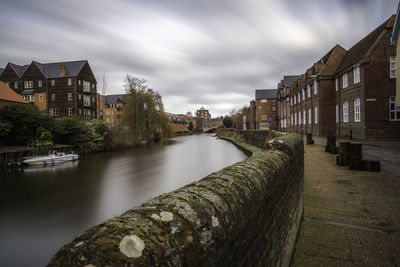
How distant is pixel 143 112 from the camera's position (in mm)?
39625

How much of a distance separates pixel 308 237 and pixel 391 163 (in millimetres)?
7899

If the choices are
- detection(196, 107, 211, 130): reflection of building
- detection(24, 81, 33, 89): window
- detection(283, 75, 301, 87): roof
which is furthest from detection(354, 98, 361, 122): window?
detection(196, 107, 211, 130): reflection of building

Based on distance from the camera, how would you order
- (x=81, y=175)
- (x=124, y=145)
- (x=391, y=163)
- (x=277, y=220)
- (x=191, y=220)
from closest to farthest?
(x=191, y=220)
(x=277, y=220)
(x=391, y=163)
(x=81, y=175)
(x=124, y=145)

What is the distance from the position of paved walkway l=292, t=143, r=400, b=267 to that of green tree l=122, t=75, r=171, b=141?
34764 millimetres

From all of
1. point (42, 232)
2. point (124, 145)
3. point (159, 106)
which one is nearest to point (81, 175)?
point (42, 232)

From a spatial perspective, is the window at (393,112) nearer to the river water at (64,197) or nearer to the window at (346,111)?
the window at (346,111)

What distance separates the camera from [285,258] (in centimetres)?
297

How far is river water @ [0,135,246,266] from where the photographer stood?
8727mm

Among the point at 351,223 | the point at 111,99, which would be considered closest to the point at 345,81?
the point at 351,223

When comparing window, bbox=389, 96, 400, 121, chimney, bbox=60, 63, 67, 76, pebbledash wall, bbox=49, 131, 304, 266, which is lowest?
pebbledash wall, bbox=49, 131, 304, 266

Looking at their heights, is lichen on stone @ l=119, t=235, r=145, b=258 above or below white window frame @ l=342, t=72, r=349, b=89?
below

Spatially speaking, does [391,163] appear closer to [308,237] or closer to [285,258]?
[308,237]

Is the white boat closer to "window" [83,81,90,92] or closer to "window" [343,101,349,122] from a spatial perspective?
"window" [83,81,90,92]

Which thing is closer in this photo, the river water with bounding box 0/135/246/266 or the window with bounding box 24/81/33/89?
the river water with bounding box 0/135/246/266
